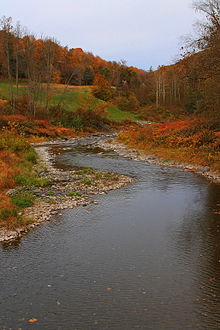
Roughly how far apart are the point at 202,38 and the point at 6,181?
51.0ft

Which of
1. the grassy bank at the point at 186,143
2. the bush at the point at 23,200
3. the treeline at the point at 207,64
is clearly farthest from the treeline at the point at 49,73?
the bush at the point at 23,200

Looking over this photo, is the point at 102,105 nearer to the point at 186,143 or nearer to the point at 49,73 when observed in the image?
the point at 49,73

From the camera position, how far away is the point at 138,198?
14.0 m

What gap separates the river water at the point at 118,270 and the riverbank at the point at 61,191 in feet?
1.66

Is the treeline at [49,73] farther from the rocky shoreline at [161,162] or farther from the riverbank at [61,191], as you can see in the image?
the riverbank at [61,191]

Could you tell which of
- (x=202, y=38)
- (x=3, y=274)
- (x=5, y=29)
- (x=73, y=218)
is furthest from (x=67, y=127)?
(x=3, y=274)

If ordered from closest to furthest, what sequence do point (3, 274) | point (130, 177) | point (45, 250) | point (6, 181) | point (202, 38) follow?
point (3, 274) < point (45, 250) < point (6, 181) < point (130, 177) < point (202, 38)

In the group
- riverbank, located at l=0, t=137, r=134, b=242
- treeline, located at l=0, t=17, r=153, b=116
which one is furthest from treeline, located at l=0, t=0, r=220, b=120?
riverbank, located at l=0, t=137, r=134, b=242

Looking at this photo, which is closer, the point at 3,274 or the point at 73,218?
the point at 3,274

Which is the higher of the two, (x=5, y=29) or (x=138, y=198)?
(x=5, y=29)

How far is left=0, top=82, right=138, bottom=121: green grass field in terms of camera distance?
6066cm

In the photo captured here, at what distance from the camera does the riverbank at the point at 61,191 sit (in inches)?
425

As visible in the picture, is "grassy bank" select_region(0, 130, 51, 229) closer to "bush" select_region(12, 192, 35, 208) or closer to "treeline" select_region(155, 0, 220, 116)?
"bush" select_region(12, 192, 35, 208)

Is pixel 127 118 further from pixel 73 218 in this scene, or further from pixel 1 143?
pixel 73 218
